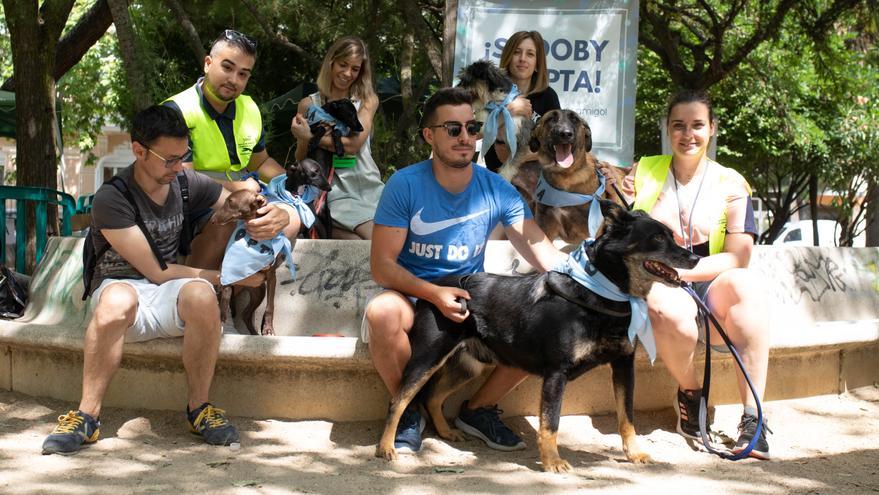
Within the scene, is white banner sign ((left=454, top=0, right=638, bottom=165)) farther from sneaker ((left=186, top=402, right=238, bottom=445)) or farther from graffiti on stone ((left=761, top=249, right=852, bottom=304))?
sneaker ((left=186, top=402, right=238, bottom=445))

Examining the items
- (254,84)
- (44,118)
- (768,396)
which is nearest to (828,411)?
(768,396)

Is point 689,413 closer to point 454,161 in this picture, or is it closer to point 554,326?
point 554,326

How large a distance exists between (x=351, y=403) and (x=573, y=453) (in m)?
1.18

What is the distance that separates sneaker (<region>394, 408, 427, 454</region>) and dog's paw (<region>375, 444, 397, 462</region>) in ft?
0.23

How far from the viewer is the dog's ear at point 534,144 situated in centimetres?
562

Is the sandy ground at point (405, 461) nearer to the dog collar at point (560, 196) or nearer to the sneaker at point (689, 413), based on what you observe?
the sneaker at point (689, 413)

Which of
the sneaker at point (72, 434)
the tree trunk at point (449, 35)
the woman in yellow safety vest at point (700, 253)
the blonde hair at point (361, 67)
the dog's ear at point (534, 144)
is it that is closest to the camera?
the sneaker at point (72, 434)

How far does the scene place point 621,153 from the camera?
7.24 metres

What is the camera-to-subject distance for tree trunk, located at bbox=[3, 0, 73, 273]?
34.2 feet

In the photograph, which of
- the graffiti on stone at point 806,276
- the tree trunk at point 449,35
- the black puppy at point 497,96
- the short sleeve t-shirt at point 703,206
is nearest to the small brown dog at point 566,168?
the black puppy at point 497,96

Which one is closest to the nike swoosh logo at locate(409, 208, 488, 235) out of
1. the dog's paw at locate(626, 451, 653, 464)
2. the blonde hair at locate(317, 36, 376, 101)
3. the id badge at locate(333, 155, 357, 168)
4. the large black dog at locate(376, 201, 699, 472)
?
the large black dog at locate(376, 201, 699, 472)

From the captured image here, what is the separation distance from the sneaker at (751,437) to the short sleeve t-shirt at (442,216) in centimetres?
145

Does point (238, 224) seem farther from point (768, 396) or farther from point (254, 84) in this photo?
point (254, 84)

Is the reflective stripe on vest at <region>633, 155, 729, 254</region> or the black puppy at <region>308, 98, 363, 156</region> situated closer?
the reflective stripe on vest at <region>633, 155, 729, 254</region>
